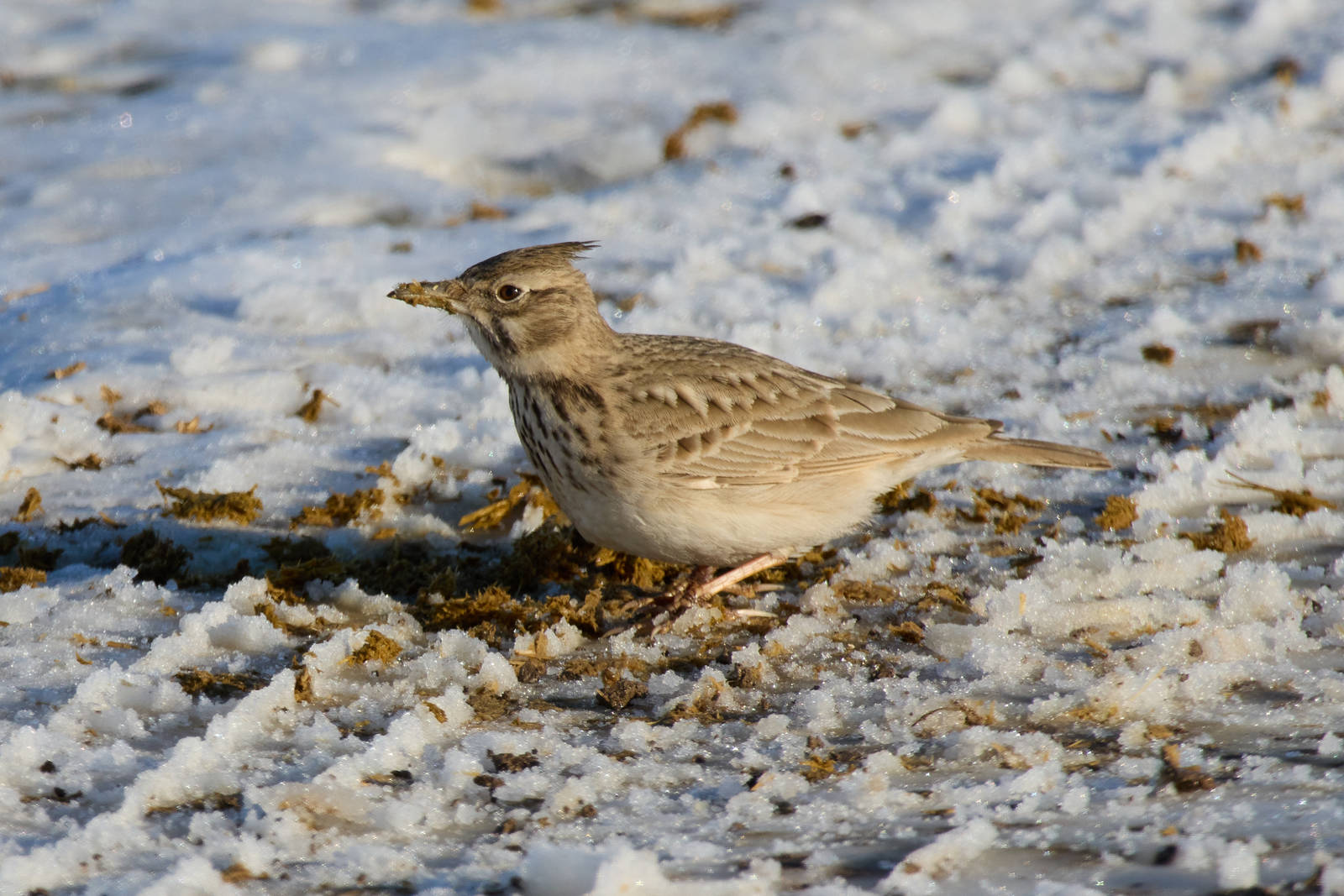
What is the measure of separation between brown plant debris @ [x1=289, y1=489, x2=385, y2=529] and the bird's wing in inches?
52.5

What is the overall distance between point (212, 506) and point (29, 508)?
2.53 ft

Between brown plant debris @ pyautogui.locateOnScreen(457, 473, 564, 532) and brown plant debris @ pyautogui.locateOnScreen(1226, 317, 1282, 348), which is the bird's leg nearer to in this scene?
brown plant debris @ pyautogui.locateOnScreen(457, 473, 564, 532)

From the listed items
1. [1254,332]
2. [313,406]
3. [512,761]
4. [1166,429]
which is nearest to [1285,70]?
[1254,332]

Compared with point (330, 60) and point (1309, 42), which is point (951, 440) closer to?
point (1309, 42)

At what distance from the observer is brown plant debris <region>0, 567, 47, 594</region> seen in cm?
480

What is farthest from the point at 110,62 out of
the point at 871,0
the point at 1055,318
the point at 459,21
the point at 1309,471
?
the point at 1309,471

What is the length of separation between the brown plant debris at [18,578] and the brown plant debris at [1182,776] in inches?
160

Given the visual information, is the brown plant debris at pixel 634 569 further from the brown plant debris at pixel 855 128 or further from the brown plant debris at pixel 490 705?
the brown plant debris at pixel 855 128

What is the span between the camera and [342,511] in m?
5.39

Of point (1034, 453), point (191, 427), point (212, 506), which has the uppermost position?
point (1034, 453)

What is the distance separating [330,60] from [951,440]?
7.03 m

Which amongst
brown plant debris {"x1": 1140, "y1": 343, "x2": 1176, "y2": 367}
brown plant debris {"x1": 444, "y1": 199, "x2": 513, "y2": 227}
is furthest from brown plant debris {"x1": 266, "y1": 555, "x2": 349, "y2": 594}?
brown plant debris {"x1": 1140, "y1": 343, "x2": 1176, "y2": 367}

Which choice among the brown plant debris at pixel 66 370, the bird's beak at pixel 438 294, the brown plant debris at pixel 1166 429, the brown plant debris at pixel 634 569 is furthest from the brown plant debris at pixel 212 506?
the brown plant debris at pixel 1166 429

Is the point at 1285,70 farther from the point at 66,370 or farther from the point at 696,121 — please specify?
the point at 66,370
